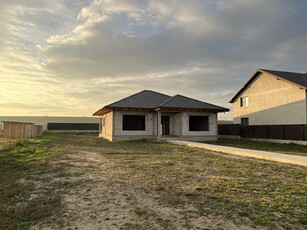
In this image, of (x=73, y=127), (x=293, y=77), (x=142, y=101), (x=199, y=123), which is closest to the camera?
(x=293, y=77)

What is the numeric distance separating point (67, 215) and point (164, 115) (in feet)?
65.3

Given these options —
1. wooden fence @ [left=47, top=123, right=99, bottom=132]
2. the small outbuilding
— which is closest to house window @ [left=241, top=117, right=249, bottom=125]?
the small outbuilding

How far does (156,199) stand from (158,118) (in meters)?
16.7

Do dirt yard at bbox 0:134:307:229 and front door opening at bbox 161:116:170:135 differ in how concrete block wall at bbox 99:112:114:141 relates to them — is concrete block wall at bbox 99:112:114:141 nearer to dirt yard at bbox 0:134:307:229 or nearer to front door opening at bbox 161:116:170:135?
front door opening at bbox 161:116:170:135

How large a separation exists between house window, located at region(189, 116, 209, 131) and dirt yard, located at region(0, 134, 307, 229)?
1518 centimetres

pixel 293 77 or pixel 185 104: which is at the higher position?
pixel 293 77

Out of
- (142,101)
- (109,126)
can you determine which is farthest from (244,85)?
(109,126)

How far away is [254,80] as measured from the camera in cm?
2578

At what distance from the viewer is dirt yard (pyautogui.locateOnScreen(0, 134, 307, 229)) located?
4.14 m

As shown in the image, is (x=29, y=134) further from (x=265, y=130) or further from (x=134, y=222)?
(x=134, y=222)

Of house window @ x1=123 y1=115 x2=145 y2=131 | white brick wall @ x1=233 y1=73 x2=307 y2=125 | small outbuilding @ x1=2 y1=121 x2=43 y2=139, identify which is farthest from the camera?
small outbuilding @ x1=2 y1=121 x2=43 y2=139

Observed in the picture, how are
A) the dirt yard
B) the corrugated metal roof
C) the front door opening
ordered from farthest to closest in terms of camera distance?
1. the front door opening
2. the corrugated metal roof
3. the dirt yard

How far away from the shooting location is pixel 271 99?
23484 mm

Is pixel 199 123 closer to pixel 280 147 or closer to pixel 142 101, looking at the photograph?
pixel 142 101
